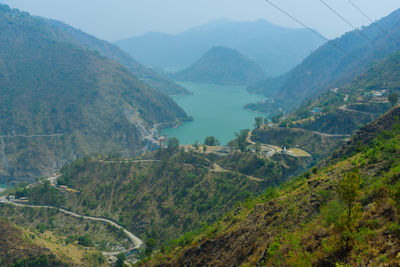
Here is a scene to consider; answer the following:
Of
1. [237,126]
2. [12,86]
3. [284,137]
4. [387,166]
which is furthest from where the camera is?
[237,126]

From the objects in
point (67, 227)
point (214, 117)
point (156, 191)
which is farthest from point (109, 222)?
point (214, 117)

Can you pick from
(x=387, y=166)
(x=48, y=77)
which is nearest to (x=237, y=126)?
(x=48, y=77)

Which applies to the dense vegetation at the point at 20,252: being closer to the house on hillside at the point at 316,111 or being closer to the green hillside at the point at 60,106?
the green hillside at the point at 60,106

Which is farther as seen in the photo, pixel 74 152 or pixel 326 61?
pixel 326 61

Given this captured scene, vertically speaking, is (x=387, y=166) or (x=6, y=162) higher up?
(x=387, y=166)

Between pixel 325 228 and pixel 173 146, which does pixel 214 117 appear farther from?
pixel 325 228

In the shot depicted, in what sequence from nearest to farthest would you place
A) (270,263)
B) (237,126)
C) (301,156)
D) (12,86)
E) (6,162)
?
(270,263) < (301,156) < (6,162) < (12,86) < (237,126)

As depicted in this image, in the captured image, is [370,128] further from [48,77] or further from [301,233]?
[48,77]

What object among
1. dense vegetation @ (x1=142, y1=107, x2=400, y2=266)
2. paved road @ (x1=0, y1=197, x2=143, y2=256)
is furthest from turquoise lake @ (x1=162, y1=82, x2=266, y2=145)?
dense vegetation @ (x1=142, y1=107, x2=400, y2=266)
